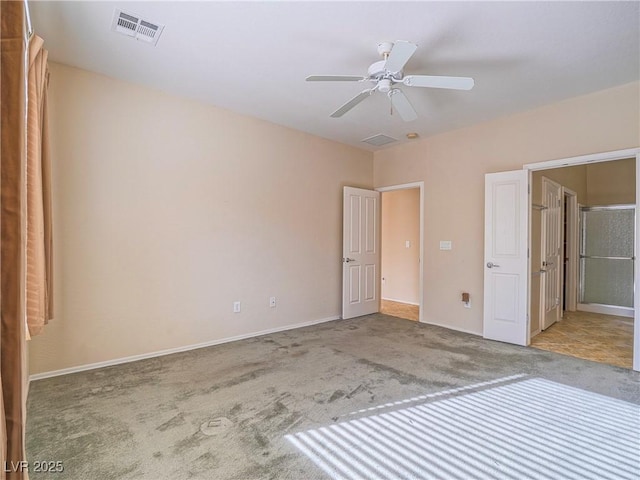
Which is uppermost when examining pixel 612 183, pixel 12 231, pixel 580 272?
pixel 612 183

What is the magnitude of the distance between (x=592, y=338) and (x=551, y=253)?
4.05ft

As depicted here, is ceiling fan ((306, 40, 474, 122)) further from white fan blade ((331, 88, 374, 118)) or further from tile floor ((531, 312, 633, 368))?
tile floor ((531, 312, 633, 368))

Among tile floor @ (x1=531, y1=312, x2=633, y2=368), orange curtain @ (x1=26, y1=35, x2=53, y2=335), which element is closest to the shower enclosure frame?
tile floor @ (x1=531, y1=312, x2=633, y2=368)

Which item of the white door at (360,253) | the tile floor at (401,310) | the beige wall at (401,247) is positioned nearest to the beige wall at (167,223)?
the white door at (360,253)

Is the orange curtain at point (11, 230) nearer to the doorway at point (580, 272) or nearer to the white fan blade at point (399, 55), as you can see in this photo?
the white fan blade at point (399, 55)

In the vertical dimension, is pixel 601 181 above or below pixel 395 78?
below

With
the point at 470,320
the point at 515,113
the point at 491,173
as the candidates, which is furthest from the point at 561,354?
the point at 515,113

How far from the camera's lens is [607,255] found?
5691 millimetres

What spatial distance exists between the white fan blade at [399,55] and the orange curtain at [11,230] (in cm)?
182

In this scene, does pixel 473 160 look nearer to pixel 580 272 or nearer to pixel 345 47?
pixel 345 47

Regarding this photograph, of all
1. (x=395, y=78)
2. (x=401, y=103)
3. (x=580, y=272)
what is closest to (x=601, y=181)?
(x=580, y=272)

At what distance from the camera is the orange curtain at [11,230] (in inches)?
37.0

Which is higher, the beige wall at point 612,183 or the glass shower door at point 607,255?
the beige wall at point 612,183

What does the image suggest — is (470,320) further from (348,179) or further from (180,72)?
(180,72)
